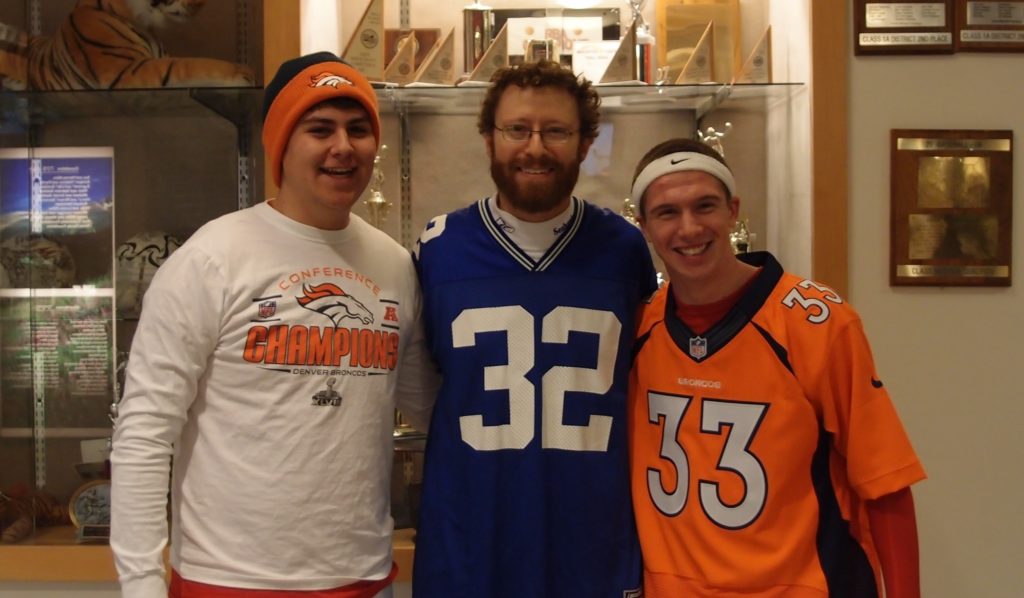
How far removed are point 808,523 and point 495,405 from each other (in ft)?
2.03

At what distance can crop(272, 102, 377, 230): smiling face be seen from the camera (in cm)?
157

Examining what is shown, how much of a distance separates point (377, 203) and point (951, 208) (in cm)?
158

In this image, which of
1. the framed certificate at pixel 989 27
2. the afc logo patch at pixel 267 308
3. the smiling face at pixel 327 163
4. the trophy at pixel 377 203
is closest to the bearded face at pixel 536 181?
the smiling face at pixel 327 163

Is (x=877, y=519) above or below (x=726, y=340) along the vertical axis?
below

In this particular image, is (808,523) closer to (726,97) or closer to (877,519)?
(877,519)

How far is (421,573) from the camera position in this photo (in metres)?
1.71

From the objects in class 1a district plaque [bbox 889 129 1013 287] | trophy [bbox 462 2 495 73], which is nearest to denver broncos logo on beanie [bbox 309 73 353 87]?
trophy [bbox 462 2 495 73]

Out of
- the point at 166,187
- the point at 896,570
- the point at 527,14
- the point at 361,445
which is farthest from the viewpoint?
the point at 527,14

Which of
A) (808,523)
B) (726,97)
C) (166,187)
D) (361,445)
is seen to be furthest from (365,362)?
(726,97)

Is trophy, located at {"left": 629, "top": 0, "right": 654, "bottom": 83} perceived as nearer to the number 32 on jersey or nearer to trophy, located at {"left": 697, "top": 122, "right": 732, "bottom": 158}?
trophy, located at {"left": 697, "top": 122, "right": 732, "bottom": 158}

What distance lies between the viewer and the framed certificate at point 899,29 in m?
2.19

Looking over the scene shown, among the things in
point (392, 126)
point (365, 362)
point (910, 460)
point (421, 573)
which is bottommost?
point (421, 573)

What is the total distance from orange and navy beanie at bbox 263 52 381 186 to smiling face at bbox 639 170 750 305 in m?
0.59

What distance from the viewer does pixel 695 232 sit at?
1.55 m
